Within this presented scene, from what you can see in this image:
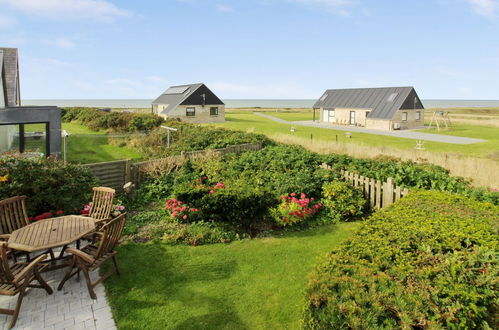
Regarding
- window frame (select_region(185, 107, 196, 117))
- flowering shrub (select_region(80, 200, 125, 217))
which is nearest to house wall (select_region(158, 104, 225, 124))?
window frame (select_region(185, 107, 196, 117))

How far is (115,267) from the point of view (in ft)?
20.5

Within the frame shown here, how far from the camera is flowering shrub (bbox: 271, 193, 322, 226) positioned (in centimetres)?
848

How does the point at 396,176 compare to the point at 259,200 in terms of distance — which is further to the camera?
the point at 396,176

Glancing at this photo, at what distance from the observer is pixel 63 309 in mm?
5152

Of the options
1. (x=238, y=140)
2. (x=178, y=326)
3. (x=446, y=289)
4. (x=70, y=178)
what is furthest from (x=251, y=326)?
(x=238, y=140)

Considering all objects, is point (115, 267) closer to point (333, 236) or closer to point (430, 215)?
point (333, 236)

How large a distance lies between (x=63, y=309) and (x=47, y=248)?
1019mm

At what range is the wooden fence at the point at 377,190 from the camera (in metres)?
8.98

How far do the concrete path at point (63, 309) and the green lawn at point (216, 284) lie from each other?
209 millimetres

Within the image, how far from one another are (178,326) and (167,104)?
158 feet

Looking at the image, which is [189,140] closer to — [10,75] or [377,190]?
[377,190]

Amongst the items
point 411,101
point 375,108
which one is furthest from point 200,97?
point 411,101

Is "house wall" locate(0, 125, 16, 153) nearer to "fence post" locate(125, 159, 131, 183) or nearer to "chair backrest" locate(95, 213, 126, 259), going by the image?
"fence post" locate(125, 159, 131, 183)

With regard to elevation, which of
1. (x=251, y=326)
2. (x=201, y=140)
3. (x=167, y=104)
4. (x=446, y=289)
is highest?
(x=167, y=104)
